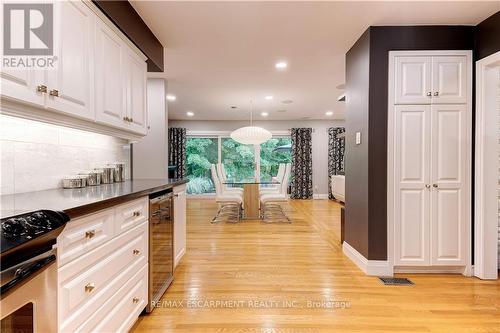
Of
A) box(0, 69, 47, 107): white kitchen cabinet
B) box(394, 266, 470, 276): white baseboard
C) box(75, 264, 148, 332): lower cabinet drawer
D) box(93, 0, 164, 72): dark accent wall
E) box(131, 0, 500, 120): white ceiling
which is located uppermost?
box(131, 0, 500, 120): white ceiling

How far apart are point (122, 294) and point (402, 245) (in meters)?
2.55

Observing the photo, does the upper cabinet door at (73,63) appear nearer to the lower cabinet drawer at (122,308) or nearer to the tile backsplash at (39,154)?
the tile backsplash at (39,154)

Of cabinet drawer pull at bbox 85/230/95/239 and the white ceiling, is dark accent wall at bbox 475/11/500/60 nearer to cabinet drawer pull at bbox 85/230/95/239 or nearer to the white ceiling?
the white ceiling

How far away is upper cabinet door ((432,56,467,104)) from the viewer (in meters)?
2.63

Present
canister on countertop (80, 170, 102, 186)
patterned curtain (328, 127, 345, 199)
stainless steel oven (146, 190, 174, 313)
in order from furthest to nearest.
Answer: patterned curtain (328, 127, 345, 199) < canister on countertop (80, 170, 102, 186) < stainless steel oven (146, 190, 174, 313)

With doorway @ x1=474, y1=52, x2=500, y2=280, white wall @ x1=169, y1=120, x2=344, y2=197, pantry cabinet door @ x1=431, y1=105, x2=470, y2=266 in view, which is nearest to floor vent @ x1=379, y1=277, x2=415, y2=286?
pantry cabinet door @ x1=431, y1=105, x2=470, y2=266

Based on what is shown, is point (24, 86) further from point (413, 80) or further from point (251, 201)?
point (251, 201)

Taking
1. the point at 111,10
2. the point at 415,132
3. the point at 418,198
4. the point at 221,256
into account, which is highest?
the point at 111,10

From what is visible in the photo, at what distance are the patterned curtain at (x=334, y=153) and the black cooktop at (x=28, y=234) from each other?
807 cm

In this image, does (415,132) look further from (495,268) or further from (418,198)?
(495,268)

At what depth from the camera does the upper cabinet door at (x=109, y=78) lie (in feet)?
6.33

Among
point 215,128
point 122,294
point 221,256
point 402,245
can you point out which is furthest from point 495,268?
point 215,128

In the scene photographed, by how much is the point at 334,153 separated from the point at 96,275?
314 inches

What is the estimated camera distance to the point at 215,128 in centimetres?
862
